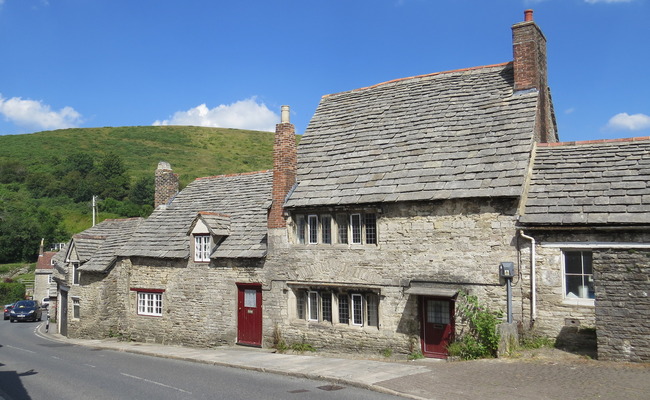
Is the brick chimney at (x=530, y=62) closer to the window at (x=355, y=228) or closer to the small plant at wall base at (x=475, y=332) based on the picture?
the small plant at wall base at (x=475, y=332)

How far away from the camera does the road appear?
40.7 ft

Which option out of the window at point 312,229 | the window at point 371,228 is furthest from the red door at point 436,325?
the window at point 312,229

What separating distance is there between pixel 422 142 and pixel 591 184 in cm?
538

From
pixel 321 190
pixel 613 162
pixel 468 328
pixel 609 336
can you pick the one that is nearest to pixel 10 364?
pixel 321 190

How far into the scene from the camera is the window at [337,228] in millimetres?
17453

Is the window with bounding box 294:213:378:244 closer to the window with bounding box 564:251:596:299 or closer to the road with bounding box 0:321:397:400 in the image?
the road with bounding box 0:321:397:400

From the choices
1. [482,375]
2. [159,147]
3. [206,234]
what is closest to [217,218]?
[206,234]

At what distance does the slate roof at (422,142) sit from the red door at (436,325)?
308 cm

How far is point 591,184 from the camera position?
14.9m

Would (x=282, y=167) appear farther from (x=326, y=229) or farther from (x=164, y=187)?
(x=164, y=187)

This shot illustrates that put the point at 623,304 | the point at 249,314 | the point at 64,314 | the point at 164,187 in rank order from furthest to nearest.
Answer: the point at 64,314
the point at 164,187
the point at 249,314
the point at 623,304

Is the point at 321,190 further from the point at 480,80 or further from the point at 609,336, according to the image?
the point at 609,336

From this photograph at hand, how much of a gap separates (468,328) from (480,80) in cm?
911

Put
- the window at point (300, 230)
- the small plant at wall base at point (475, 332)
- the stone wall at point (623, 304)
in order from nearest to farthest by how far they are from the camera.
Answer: the stone wall at point (623, 304), the small plant at wall base at point (475, 332), the window at point (300, 230)
